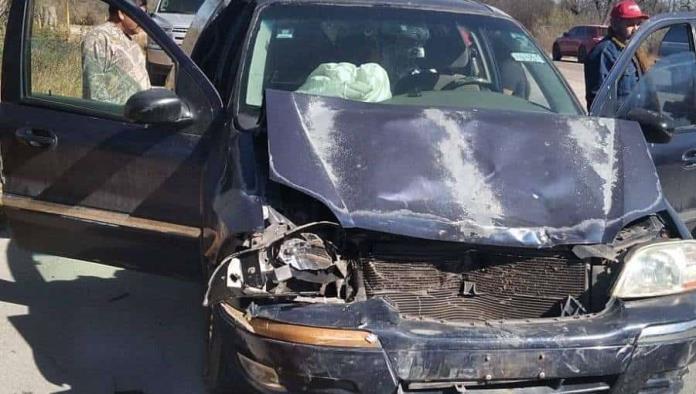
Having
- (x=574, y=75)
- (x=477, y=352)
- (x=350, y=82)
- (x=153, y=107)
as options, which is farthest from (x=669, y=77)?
(x=574, y=75)

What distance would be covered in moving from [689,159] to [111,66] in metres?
3.21

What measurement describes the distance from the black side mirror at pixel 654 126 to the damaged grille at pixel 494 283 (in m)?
1.19

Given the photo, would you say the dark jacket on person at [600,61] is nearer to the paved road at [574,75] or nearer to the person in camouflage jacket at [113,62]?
the person in camouflage jacket at [113,62]

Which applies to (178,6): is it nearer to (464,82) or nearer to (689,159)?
(464,82)

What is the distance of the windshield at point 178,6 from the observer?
46.4 ft

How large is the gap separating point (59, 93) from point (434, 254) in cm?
233

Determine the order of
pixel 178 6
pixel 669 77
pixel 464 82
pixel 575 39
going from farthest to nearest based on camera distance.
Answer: pixel 575 39, pixel 178 6, pixel 669 77, pixel 464 82

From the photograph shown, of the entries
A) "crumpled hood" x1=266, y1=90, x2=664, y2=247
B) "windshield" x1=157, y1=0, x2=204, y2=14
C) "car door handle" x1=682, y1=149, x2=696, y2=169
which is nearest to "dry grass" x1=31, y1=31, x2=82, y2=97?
"crumpled hood" x1=266, y1=90, x2=664, y2=247

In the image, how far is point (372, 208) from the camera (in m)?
3.21

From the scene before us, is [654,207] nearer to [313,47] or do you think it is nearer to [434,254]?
[434,254]

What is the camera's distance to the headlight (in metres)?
3.24

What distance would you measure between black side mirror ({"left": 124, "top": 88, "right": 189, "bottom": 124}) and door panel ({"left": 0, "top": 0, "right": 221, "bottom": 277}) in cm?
13

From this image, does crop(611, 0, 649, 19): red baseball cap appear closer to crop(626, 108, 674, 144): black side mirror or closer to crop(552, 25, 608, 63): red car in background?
crop(626, 108, 674, 144): black side mirror

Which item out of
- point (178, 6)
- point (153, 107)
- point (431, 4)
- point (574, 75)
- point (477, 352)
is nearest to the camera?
point (477, 352)
